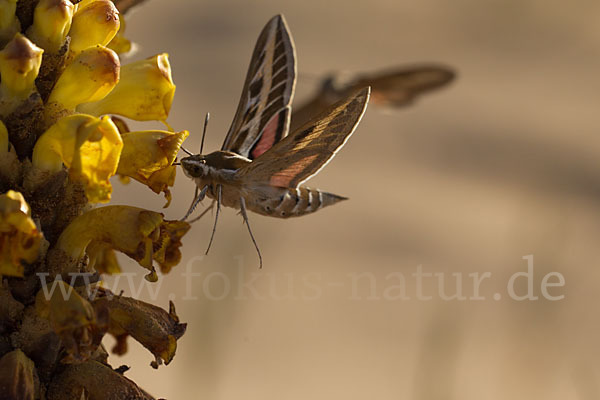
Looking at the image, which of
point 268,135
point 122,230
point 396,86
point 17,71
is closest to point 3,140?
point 17,71

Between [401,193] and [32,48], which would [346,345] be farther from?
[32,48]

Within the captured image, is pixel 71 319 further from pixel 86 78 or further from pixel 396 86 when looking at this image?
pixel 396 86

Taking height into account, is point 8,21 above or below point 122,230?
above

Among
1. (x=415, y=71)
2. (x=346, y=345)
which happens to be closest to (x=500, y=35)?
(x=346, y=345)

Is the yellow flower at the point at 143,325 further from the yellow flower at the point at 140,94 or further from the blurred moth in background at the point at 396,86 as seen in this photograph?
the blurred moth in background at the point at 396,86

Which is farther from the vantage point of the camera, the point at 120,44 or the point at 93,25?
the point at 120,44

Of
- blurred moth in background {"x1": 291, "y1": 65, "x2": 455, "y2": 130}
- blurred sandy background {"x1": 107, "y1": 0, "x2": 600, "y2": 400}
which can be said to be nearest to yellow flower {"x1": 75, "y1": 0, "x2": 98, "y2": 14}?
blurred sandy background {"x1": 107, "y1": 0, "x2": 600, "y2": 400}
